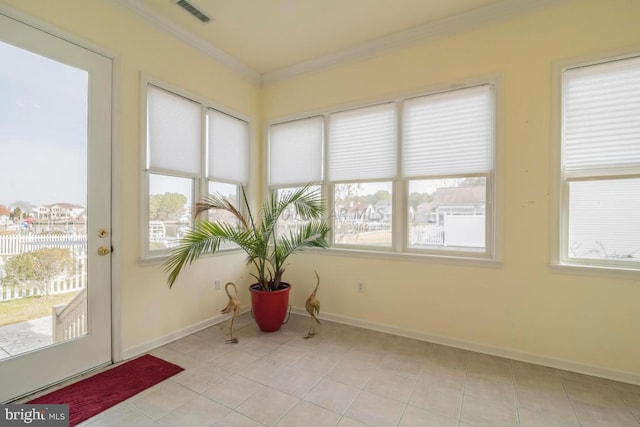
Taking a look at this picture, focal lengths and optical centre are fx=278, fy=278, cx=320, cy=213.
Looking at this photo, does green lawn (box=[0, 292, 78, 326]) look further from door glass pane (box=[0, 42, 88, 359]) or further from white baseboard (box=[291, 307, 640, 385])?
white baseboard (box=[291, 307, 640, 385])

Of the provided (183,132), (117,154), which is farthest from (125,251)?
(183,132)

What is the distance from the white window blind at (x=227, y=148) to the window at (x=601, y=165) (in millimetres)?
3271

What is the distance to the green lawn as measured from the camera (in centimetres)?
180

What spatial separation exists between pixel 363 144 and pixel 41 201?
2.86 meters

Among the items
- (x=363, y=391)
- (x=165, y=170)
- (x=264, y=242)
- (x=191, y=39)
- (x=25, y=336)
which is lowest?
(x=363, y=391)

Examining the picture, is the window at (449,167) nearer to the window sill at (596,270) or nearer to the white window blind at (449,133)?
the white window blind at (449,133)

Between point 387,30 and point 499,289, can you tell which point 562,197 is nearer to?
point 499,289

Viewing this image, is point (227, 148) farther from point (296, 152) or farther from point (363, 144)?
point (363, 144)

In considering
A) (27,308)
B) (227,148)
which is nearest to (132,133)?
(227,148)

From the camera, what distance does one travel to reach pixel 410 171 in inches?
115

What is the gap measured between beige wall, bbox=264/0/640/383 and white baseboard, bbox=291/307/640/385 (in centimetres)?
1

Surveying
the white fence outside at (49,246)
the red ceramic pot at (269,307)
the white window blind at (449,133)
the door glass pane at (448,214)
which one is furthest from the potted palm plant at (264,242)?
the white window blind at (449,133)

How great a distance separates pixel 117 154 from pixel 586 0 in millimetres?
4033

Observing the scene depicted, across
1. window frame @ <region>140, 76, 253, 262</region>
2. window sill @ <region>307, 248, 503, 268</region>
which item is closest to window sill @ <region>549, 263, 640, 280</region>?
window sill @ <region>307, 248, 503, 268</region>
